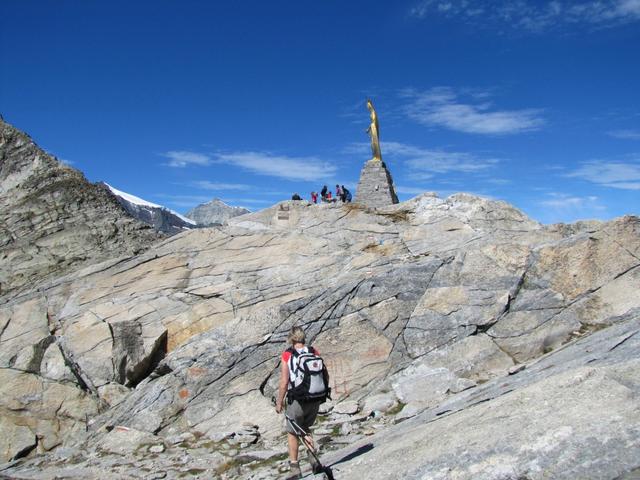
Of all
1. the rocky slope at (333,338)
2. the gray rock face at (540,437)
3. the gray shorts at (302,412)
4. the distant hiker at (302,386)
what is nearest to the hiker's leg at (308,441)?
the distant hiker at (302,386)

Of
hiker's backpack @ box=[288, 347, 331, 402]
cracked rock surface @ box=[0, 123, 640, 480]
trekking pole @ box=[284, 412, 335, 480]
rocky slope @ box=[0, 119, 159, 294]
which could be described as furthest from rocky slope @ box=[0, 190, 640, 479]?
rocky slope @ box=[0, 119, 159, 294]

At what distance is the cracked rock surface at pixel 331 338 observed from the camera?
10.7 meters

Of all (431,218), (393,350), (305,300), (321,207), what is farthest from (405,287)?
(321,207)

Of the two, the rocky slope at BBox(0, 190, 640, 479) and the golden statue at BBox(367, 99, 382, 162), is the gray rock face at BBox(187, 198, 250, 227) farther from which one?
the rocky slope at BBox(0, 190, 640, 479)

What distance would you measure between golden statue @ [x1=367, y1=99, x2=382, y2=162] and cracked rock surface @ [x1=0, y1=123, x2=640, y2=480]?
10.7m

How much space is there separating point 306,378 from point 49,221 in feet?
72.0

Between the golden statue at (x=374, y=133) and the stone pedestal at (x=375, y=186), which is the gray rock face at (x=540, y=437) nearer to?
the stone pedestal at (x=375, y=186)

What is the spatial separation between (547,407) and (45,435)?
14.7 metres

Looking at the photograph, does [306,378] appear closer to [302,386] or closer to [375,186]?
[302,386]

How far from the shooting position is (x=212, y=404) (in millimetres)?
14508

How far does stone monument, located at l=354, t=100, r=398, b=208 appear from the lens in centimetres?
3002

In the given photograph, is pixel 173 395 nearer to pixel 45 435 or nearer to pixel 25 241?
pixel 45 435

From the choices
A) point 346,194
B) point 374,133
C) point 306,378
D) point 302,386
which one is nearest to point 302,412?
point 302,386

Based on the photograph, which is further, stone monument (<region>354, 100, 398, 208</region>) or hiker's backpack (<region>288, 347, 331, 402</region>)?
stone monument (<region>354, 100, 398, 208</region>)
